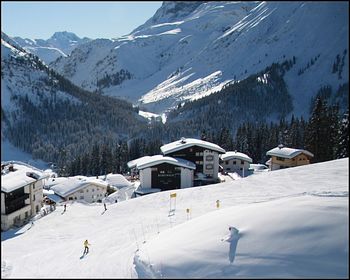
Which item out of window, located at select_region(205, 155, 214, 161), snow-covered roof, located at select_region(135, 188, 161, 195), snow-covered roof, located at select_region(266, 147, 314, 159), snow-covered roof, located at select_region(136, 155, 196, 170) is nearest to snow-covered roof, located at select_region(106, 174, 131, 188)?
snow-covered roof, located at select_region(135, 188, 161, 195)

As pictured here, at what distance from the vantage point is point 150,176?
4584 cm

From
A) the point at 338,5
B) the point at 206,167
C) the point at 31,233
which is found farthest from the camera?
the point at 206,167

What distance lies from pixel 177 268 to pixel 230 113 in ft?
542

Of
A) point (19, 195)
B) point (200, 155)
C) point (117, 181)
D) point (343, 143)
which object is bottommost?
point (117, 181)

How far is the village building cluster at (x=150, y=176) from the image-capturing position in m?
31.9

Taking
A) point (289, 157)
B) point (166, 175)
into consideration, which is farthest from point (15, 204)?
point (289, 157)

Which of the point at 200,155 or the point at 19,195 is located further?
the point at 200,155

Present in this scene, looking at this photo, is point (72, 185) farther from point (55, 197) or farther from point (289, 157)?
point (289, 157)

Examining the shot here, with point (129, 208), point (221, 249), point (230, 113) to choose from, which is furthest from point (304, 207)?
point (230, 113)

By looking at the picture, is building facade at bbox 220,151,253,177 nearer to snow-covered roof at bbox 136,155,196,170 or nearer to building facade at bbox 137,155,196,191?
building facade at bbox 137,155,196,191

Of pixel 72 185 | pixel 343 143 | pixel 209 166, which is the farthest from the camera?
pixel 72 185

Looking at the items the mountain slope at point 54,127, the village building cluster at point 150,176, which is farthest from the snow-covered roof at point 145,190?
the mountain slope at point 54,127

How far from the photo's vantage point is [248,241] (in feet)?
46.9

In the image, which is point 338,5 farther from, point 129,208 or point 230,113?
point 230,113
